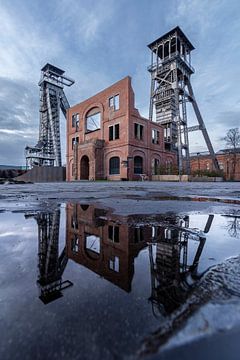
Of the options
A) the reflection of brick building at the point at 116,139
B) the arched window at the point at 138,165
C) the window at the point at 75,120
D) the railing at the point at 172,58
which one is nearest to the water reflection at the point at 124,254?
the reflection of brick building at the point at 116,139

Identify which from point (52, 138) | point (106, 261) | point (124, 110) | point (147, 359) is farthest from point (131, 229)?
point (52, 138)

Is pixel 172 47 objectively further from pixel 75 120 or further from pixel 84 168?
pixel 84 168

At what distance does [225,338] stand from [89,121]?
95.1 ft

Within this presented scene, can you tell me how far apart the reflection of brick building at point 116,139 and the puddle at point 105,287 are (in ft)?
67.6

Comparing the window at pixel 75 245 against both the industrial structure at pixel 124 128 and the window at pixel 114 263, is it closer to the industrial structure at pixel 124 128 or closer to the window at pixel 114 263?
the window at pixel 114 263

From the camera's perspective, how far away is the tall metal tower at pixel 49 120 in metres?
38.1

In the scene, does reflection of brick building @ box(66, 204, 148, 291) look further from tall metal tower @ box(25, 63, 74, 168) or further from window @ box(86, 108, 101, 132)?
tall metal tower @ box(25, 63, 74, 168)

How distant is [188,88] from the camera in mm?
32406

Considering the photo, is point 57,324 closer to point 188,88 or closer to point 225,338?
point 225,338

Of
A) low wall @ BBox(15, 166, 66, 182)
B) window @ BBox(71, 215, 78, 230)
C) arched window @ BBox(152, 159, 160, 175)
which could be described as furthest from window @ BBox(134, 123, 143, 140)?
window @ BBox(71, 215, 78, 230)

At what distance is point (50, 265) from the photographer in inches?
45.3

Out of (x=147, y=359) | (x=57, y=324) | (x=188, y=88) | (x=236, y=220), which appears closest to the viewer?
(x=147, y=359)

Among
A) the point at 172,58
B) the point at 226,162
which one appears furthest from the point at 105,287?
the point at 226,162

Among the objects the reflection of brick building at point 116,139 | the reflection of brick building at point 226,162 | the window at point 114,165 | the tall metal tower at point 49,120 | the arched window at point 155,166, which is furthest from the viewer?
the reflection of brick building at point 226,162
